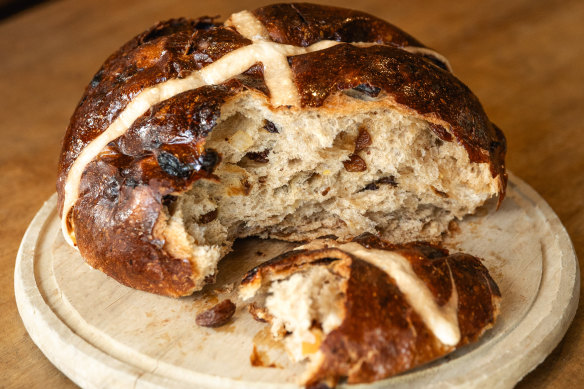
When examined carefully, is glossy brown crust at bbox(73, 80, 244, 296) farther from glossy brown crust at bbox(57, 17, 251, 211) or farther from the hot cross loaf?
glossy brown crust at bbox(57, 17, 251, 211)

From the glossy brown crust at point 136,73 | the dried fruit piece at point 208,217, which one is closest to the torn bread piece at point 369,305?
the dried fruit piece at point 208,217

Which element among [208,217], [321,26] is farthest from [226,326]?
[321,26]

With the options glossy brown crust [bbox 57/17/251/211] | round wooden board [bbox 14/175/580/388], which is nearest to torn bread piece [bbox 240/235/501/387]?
round wooden board [bbox 14/175/580/388]

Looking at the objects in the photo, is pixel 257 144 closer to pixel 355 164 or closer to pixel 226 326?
pixel 355 164

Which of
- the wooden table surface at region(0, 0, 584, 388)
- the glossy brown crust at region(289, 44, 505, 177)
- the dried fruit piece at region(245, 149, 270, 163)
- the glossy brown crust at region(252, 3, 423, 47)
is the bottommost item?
the wooden table surface at region(0, 0, 584, 388)

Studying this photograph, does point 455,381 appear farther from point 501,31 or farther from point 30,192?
point 501,31

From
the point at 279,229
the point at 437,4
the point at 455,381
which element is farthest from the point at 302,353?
the point at 437,4
